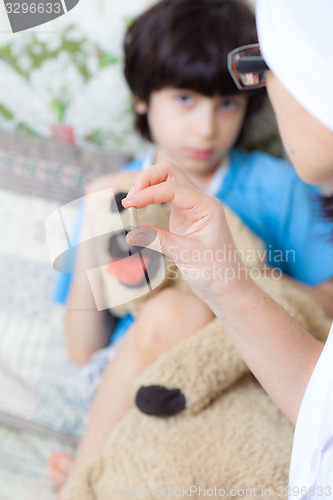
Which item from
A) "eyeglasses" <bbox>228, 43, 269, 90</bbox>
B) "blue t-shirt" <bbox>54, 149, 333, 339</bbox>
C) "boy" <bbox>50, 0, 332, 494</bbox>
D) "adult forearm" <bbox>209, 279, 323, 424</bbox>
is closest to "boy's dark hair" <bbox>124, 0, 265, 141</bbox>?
"boy" <bbox>50, 0, 332, 494</bbox>

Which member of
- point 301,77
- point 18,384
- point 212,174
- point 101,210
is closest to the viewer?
point 301,77

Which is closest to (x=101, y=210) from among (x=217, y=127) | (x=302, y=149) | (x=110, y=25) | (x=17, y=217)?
(x=302, y=149)

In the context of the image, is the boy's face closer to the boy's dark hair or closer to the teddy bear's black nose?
the boy's dark hair

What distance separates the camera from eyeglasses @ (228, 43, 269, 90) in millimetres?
537

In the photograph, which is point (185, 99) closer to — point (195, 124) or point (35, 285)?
point (195, 124)

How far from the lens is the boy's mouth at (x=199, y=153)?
0.91 meters

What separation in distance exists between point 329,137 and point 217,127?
49 centimetres

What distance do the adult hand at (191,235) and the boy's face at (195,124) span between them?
0.45 m

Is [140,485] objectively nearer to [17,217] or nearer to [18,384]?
[18,384]

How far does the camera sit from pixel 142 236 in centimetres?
44

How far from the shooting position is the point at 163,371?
598 mm

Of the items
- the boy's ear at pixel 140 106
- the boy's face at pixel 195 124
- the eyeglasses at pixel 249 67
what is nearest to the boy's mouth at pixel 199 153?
the boy's face at pixel 195 124

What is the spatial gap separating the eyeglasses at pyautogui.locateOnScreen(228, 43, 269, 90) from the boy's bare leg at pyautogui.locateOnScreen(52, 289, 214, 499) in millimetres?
276

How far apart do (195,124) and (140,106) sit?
0.17 metres
